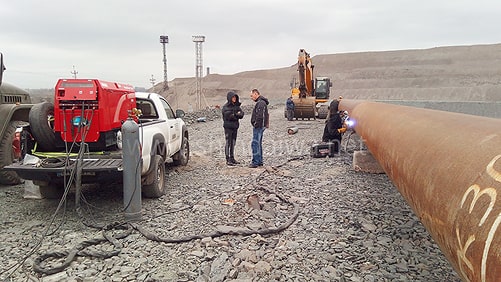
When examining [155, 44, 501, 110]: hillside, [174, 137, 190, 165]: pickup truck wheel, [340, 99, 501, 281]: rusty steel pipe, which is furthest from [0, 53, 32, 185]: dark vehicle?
[155, 44, 501, 110]: hillside

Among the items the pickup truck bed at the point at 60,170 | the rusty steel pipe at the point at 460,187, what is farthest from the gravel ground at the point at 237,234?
the rusty steel pipe at the point at 460,187

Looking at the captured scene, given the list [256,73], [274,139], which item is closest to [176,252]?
[274,139]

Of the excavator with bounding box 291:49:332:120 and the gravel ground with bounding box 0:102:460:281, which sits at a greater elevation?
the excavator with bounding box 291:49:332:120

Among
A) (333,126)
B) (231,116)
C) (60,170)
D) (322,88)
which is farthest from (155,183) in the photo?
(322,88)

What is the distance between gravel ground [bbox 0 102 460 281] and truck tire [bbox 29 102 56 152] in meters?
0.99

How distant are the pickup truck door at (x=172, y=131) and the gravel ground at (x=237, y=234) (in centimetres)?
74

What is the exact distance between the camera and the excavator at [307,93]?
2056 cm

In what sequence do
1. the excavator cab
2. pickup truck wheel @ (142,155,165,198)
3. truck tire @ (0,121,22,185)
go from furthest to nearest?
1. the excavator cab
2. truck tire @ (0,121,22,185)
3. pickup truck wheel @ (142,155,165,198)

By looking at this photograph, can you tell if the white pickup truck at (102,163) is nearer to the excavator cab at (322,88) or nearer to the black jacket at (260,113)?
the black jacket at (260,113)

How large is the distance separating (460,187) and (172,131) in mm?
6341

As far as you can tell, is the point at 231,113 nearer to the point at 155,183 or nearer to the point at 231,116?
the point at 231,116

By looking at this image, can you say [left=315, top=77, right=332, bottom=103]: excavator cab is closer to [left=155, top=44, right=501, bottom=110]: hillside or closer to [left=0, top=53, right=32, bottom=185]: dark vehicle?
[left=0, top=53, right=32, bottom=185]: dark vehicle

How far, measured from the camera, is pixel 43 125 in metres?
5.36

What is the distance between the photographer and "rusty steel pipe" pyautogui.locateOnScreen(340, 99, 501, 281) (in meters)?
1.34
